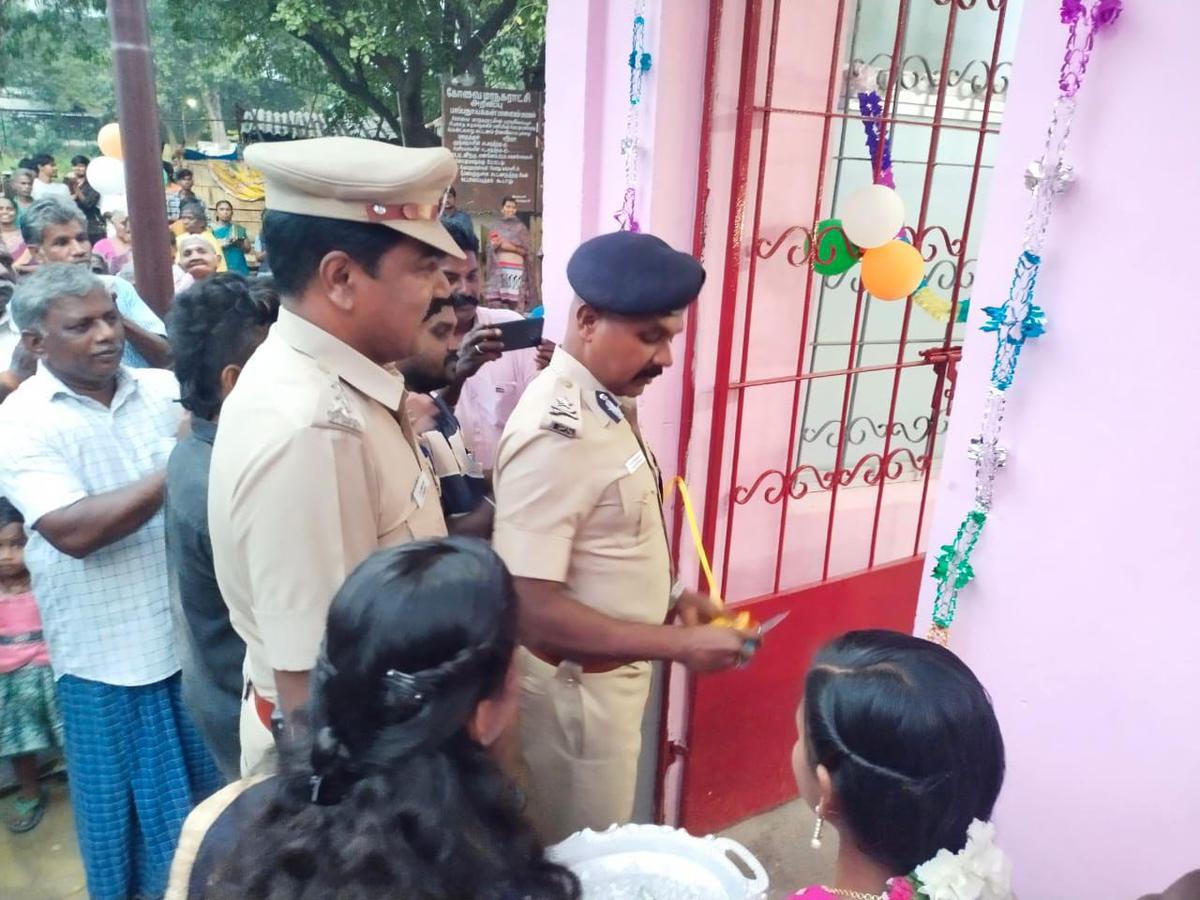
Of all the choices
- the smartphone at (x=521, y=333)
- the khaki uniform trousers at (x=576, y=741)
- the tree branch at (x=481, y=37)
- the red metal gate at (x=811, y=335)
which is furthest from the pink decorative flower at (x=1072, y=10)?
the tree branch at (x=481, y=37)

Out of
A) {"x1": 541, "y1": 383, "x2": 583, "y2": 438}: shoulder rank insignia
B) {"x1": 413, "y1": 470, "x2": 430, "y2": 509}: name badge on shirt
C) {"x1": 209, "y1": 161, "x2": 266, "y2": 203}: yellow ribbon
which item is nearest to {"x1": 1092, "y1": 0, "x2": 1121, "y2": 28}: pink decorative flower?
{"x1": 541, "y1": 383, "x2": 583, "y2": 438}: shoulder rank insignia

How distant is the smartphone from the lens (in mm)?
2672

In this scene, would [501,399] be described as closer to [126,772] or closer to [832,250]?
[832,250]

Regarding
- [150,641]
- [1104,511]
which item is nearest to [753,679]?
[1104,511]

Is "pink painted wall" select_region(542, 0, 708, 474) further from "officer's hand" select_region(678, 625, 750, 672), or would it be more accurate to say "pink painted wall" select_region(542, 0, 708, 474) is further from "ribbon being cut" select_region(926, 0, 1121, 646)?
"ribbon being cut" select_region(926, 0, 1121, 646)

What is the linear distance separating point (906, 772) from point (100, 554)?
1.95 metres

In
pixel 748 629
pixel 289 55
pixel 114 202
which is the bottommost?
pixel 748 629

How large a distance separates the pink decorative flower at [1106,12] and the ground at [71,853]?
2.37m

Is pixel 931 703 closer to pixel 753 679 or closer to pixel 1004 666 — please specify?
pixel 1004 666

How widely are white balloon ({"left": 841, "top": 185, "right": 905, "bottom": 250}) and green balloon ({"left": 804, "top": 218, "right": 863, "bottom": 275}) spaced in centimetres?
8

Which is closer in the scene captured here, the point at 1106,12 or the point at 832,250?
the point at 1106,12

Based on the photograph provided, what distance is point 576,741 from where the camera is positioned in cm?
185

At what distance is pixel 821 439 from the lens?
2963 millimetres

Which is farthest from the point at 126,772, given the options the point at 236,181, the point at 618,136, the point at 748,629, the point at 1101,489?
the point at 236,181
